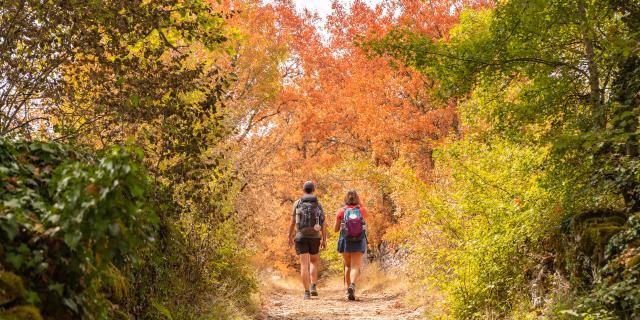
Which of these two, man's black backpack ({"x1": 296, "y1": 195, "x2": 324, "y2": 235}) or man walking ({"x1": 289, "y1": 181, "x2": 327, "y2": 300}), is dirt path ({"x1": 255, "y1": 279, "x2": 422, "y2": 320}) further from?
man's black backpack ({"x1": 296, "y1": 195, "x2": 324, "y2": 235})

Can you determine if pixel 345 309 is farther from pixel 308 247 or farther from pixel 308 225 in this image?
pixel 308 225

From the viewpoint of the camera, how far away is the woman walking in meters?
10.7

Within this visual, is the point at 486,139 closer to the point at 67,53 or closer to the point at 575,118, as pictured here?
the point at 575,118

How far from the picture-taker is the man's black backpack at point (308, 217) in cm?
1054

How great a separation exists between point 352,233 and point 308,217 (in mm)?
845

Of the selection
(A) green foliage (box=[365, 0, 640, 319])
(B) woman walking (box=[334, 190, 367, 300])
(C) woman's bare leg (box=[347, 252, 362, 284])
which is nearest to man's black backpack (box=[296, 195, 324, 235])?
(B) woman walking (box=[334, 190, 367, 300])

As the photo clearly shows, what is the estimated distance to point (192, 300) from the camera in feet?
20.0

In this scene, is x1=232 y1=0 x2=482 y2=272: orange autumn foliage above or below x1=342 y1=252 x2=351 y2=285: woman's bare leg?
above

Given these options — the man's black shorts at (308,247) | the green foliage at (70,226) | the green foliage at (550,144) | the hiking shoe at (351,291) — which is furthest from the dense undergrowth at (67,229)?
the hiking shoe at (351,291)

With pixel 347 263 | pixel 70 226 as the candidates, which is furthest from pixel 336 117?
pixel 70 226

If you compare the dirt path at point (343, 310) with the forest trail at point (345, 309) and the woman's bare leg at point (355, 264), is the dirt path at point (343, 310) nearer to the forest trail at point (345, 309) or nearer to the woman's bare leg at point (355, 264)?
the forest trail at point (345, 309)

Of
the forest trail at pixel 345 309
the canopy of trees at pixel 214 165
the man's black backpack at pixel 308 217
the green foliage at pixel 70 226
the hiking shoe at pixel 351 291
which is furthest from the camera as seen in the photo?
the hiking shoe at pixel 351 291

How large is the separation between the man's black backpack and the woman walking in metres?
0.49

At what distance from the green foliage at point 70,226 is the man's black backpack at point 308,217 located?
7184mm
